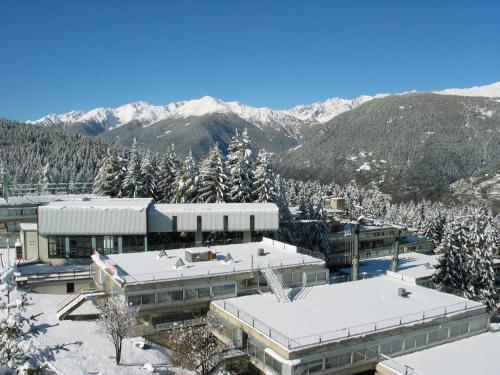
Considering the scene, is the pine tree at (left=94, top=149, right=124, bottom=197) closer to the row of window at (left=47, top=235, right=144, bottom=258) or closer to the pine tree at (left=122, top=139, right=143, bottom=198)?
the pine tree at (left=122, top=139, right=143, bottom=198)

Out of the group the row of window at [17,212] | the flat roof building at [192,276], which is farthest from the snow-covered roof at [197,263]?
the row of window at [17,212]

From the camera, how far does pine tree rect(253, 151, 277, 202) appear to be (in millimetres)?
55844

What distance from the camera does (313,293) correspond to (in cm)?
3431

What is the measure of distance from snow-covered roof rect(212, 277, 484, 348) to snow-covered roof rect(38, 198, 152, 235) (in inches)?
663

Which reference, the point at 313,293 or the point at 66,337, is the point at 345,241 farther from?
the point at 66,337

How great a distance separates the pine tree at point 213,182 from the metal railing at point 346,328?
25.6 m

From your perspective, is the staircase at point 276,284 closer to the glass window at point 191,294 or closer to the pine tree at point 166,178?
the glass window at point 191,294

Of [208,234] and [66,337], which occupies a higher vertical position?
[208,234]

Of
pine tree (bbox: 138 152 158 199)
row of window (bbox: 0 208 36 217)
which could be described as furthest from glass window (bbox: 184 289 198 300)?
pine tree (bbox: 138 152 158 199)

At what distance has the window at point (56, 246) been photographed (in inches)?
1794

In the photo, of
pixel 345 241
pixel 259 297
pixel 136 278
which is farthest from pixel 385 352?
pixel 345 241

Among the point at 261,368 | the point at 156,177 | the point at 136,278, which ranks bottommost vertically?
the point at 261,368

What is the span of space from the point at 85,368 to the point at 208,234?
79.5ft

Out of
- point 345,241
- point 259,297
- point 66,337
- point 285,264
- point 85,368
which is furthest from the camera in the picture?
point 345,241
